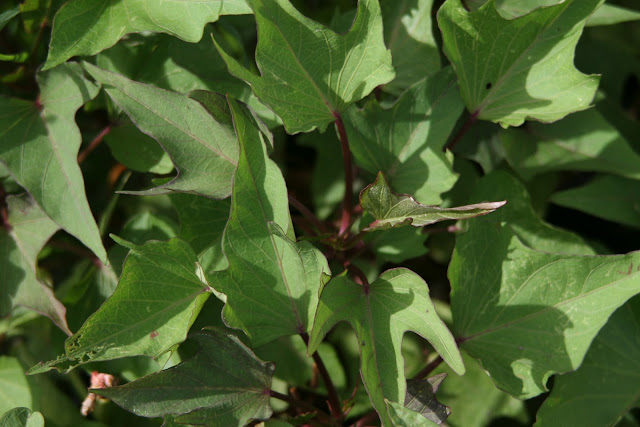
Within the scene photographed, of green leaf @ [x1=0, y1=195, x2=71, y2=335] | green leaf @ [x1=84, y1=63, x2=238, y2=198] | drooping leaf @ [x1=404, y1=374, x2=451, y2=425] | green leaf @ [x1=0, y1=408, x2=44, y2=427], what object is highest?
green leaf @ [x1=84, y1=63, x2=238, y2=198]

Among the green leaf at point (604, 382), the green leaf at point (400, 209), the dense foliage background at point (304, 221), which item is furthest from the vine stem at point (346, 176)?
the green leaf at point (604, 382)

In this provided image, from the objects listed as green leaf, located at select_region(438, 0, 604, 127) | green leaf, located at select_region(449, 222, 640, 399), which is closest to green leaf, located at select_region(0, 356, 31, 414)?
green leaf, located at select_region(449, 222, 640, 399)

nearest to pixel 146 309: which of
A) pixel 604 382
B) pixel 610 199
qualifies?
pixel 604 382

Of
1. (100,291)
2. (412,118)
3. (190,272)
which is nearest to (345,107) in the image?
(412,118)

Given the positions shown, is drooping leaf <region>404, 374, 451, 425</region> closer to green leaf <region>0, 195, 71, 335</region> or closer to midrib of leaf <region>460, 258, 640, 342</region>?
midrib of leaf <region>460, 258, 640, 342</region>

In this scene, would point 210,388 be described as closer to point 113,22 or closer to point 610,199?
point 113,22

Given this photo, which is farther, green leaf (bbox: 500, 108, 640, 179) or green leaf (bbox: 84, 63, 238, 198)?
green leaf (bbox: 500, 108, 640, 179)

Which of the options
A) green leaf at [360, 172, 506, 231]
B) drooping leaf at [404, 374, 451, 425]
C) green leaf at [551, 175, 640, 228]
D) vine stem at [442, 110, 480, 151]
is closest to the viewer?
green leaf at [360, 172, 506, 231]

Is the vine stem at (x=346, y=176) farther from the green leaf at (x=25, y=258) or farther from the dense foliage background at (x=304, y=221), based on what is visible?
the green leaf at (x=25, y=258)
